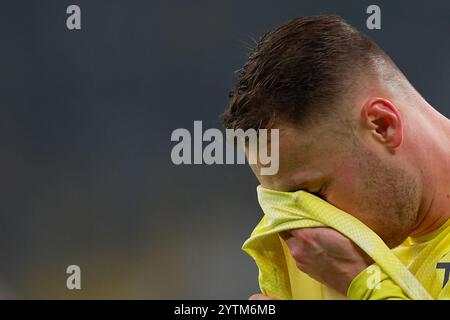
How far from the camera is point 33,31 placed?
15.2ft

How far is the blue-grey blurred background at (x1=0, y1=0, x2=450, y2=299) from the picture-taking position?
4.36m

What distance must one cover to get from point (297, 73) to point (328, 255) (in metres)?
0.33

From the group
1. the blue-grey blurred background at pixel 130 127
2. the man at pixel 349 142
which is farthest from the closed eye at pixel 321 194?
the blue-grey blurred background at pixel 130 127

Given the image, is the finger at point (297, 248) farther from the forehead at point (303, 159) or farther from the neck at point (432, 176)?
the neck at point (432, 176)

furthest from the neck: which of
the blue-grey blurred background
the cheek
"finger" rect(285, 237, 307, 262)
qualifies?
the blue-grey blurred background

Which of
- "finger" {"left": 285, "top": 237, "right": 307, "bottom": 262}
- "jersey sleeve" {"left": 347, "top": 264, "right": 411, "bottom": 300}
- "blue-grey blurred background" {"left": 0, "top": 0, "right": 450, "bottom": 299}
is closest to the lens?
"jersey sleeve" {"left": 347, "top": 264, "right": 411, "bottom": 300}

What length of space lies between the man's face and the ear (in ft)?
0.06

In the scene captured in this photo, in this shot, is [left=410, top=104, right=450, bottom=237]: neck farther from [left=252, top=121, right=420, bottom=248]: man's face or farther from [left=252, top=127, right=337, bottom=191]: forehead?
[left=252, top=127, right=337, bottom=191]: forehead

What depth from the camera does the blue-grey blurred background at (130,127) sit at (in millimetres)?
4359

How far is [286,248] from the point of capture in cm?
131

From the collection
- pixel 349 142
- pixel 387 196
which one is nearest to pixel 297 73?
pixel 349 142

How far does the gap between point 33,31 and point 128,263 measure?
1.61m

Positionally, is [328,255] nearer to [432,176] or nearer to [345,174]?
[345,174]
